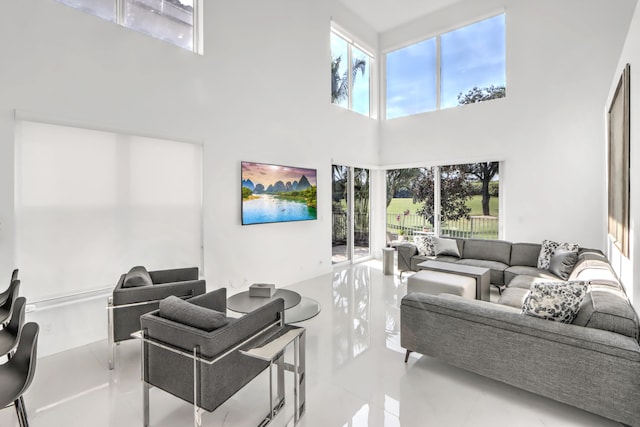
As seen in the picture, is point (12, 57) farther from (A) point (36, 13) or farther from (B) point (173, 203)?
(B) point (173, 203)

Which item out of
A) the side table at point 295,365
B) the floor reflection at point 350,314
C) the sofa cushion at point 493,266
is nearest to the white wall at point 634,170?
the sofa cushion at point 493,266

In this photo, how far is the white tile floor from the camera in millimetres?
2109

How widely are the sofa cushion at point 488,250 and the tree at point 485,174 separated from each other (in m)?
0.91

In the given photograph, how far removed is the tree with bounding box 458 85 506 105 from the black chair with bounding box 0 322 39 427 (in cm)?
703

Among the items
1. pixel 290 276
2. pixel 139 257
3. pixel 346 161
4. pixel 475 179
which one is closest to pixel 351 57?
pixel 346 161

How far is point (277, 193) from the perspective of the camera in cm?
514

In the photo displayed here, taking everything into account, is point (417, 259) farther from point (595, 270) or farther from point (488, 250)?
point (595, 270)

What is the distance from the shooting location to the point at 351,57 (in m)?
6.91

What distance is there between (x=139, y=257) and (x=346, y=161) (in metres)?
4.26

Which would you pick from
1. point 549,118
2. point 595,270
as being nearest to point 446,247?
point 595,270

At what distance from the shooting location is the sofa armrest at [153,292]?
2.68 metres

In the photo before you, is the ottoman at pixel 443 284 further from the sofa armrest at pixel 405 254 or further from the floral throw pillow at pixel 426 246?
the sofa armrest at pixel 405 254

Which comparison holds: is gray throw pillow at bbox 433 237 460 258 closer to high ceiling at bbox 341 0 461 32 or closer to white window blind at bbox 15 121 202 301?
white window blind at bbox 15 121 202 301

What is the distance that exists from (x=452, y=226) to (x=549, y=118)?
2506 mm
